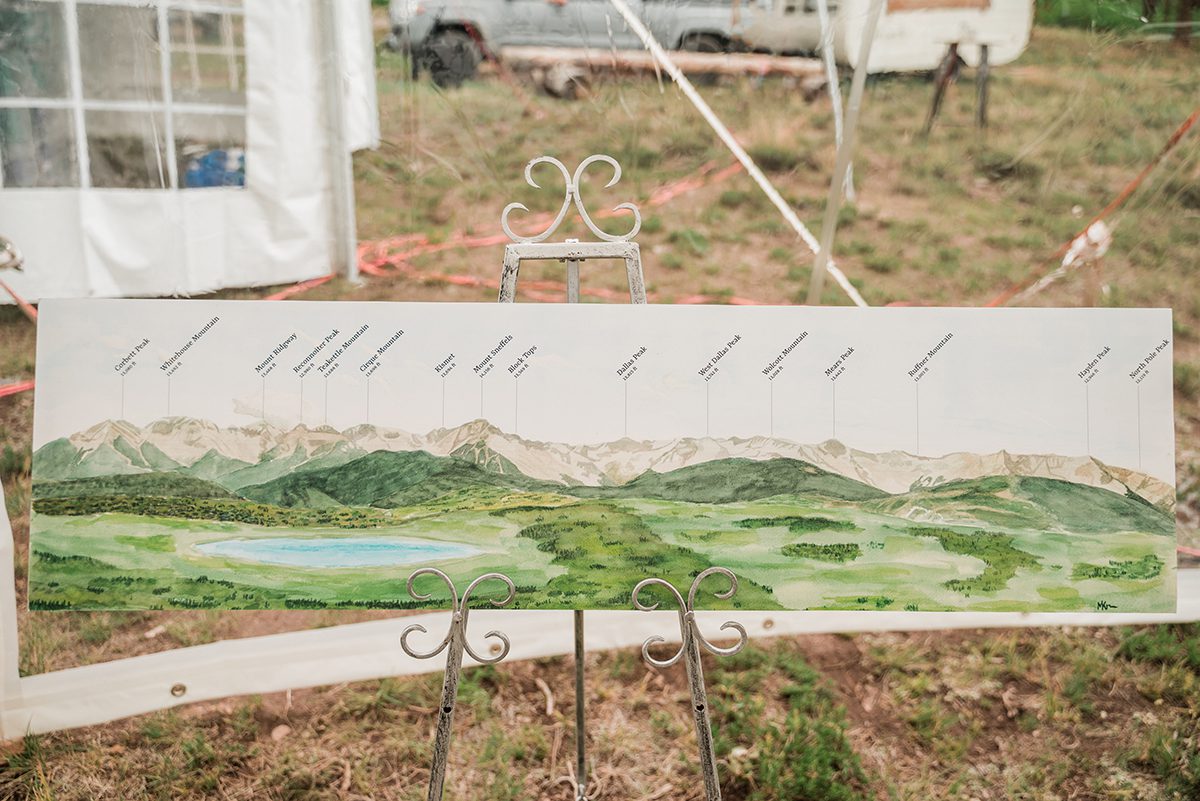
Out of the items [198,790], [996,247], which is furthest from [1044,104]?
[198,790]

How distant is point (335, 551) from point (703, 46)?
164 cm

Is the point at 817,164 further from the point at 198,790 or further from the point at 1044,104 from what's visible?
the point at 198,790

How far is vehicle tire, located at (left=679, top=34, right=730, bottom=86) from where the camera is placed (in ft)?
6.89

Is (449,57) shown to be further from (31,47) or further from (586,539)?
(586,539)

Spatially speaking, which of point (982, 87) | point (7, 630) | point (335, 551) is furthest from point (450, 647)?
point (982, 87)

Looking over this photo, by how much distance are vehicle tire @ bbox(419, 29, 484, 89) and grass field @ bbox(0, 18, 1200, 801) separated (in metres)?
0.05

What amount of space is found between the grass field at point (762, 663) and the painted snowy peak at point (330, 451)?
0.23m

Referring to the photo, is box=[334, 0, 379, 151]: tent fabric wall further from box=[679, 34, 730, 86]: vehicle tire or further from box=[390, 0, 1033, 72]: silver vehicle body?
box=[679, 34, 730, 86]: vehicle tire

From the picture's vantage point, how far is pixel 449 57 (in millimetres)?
2180

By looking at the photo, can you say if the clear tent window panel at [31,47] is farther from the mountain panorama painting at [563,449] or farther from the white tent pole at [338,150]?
the mountain panorama painting at [563,449]

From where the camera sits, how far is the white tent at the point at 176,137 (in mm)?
1899

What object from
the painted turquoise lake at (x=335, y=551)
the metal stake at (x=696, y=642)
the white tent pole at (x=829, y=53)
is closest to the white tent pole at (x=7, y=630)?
the painted turquoise lake at (x=335, y=551)

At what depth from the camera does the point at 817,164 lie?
300 centimetres

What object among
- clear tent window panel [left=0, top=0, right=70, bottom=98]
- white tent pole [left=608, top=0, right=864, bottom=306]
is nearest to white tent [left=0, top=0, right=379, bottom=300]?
clear tent window panel [left=0, top=0, right=70, bottom=98]
